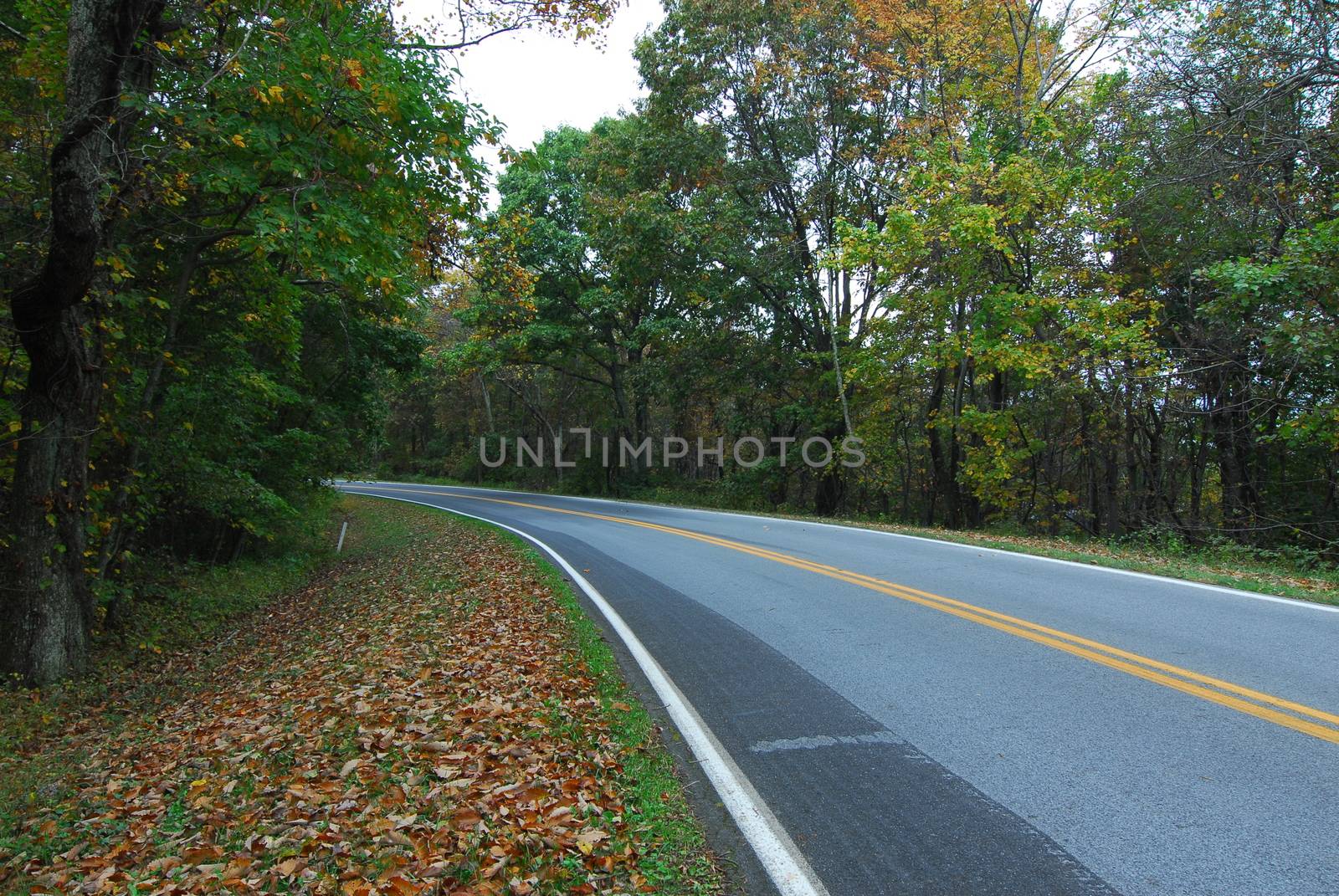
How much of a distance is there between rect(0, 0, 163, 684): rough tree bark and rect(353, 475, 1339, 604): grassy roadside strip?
11.2 metres

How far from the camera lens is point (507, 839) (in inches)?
128

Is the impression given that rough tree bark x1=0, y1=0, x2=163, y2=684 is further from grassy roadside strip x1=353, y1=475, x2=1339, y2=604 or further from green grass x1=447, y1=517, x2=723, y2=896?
grassy roadside strip x1=353, y1=475, x2=1339, y2=604

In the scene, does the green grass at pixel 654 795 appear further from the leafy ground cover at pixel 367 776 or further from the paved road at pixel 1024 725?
the paved road at pixel 1024 725

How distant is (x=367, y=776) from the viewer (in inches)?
160

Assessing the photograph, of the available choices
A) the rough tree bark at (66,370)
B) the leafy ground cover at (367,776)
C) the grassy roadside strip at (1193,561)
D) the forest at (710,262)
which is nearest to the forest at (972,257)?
the forest at (710,262)

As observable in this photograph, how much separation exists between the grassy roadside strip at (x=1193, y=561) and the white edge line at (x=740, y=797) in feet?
20.6

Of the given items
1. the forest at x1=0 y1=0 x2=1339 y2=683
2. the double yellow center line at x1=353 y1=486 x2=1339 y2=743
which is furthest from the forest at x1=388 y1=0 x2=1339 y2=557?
the double yellow center line at x1=353 y1=486 x2=1339 y2=743

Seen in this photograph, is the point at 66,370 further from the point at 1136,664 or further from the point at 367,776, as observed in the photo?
the point at 1136,664

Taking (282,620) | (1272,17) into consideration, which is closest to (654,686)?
(282,620)

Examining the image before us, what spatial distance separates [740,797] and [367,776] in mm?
2145

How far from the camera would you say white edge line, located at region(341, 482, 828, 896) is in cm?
295

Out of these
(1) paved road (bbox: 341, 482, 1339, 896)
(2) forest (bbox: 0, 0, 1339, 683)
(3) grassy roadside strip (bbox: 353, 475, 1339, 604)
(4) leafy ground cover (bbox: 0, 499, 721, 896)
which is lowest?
(4) leafy ground cover (bbox: 0, 499, 721, 896)

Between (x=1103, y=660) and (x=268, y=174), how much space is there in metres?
8.59

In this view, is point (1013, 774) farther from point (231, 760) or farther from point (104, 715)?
point (104, 715)
